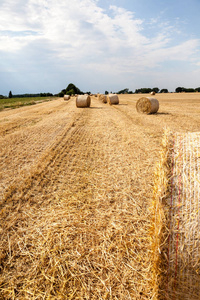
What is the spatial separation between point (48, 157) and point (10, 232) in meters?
2.87

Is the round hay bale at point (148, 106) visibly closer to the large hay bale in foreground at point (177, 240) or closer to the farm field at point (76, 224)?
the farm field at point (76, 224)

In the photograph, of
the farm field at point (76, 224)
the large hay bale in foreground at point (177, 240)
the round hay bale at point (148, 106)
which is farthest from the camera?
the round hay bale at point (148, 106)

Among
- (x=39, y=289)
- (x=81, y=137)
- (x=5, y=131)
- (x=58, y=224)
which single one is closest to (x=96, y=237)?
(x=58, y=224)

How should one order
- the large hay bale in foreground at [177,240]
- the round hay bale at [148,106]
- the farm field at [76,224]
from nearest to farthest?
the large hay bale in foreground at [177,240], the farm field at [76,224], the round hay bale at [148,106]

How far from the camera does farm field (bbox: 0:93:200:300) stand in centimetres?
223

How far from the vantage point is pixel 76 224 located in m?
3.08

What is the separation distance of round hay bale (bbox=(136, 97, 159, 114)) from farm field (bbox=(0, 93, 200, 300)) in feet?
26.1

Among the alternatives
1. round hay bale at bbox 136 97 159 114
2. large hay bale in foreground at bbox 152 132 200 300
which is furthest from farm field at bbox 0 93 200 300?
round hay bale at bbox 136 97 159 114

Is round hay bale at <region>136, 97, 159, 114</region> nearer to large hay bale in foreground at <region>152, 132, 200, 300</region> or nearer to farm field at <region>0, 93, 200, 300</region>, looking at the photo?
farm field at <region>0, 93, 200, 300</region>

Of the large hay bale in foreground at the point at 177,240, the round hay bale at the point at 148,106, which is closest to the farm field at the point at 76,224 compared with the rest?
the large hay bale in foreground at the point at 177,240

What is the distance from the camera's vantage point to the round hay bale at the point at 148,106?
13.3m

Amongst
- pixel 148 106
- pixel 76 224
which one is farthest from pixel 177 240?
pixel 148 106

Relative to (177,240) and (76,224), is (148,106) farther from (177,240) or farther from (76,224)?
(177,240)

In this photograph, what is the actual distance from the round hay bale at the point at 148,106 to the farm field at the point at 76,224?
7965mm
